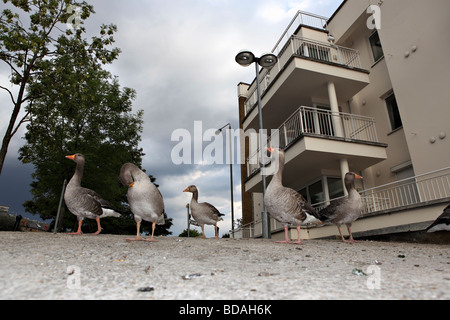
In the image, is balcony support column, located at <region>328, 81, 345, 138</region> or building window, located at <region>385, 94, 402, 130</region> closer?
balcony support column, located at <region>328, 81, 345, 138</region>

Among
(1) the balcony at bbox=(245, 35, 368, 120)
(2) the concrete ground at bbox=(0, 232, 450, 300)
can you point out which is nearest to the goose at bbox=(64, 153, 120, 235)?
(2) the concrete ground at bbox=(0, 232, 450, 300)

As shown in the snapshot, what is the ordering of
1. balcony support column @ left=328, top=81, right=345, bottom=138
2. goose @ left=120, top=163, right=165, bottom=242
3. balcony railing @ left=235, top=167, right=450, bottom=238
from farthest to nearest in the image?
balcony support column @ left=328, top=81, right=345, bottom=138, balcony railing @ left=235, top=167, right=450, bottom=238, goose @ left=120, top=163, right=165, bottom=242

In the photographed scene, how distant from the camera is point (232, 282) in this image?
2.90 meters

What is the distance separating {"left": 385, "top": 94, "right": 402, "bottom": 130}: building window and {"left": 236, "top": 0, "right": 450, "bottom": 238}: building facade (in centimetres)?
5

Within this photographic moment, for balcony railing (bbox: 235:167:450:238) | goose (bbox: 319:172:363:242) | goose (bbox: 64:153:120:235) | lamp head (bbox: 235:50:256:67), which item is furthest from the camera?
lamp head (bbox: 235:50:256:67)

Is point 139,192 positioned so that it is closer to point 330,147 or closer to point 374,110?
point 330,147

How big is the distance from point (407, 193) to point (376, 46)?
839 cm

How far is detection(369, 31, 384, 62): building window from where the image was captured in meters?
15.2

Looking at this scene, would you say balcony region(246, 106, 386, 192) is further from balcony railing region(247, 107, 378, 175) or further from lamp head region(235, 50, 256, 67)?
lamp head region(235, 50, 256, 67)

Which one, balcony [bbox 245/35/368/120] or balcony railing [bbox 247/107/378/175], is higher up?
balcony [bbox 245/35/368/120]

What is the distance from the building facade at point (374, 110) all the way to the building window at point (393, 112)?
46mm

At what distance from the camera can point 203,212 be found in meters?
9.48

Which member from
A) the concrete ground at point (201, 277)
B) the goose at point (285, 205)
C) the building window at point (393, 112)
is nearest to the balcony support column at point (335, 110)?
the building window at point (393, 112)
